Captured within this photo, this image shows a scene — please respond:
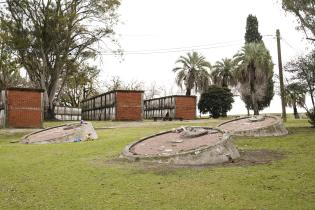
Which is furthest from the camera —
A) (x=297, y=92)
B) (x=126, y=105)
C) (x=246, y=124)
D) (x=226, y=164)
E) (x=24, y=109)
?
(x=126, y=105)

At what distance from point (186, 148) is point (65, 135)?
8252 mm

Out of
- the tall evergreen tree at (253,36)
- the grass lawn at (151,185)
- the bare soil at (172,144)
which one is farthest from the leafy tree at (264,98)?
the grass lawn at (151,185)

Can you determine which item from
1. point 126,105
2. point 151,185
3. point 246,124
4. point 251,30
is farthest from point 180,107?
point 151,185

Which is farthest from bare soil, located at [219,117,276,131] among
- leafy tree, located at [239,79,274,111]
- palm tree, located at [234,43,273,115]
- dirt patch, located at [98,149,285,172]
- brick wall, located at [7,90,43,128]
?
leafy tree, located at [239,79,274,111]

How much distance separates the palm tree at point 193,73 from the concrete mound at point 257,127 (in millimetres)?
39769

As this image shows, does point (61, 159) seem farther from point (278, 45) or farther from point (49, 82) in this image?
point (49, 82)

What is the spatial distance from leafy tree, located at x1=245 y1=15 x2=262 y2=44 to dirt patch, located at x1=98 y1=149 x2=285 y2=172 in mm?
53891

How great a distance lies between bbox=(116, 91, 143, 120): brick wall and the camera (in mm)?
40219

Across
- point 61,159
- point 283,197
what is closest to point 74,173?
point 61,159

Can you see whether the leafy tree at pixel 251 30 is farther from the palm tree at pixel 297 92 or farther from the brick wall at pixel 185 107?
the palm tree at pixel 297 92

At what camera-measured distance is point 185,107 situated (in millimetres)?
45500

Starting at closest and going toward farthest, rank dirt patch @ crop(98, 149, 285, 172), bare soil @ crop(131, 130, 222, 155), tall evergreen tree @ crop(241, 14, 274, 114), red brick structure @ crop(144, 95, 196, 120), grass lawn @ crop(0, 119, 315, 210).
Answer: grass lawn @ crop(0, 119, 315, 210), dirt patch @ crop(98, 149, 285, 172), bare soil @ crop(131, 130, 222, 155), red brick structure @ crop(144, 95, 196, 120), tall evergreen tree @ crop(241, 14, 274, 114)

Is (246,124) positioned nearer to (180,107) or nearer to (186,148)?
(186,148)

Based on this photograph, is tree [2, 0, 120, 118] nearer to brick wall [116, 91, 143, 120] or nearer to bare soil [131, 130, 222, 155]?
brick wall [116, 91, 143, 120]
